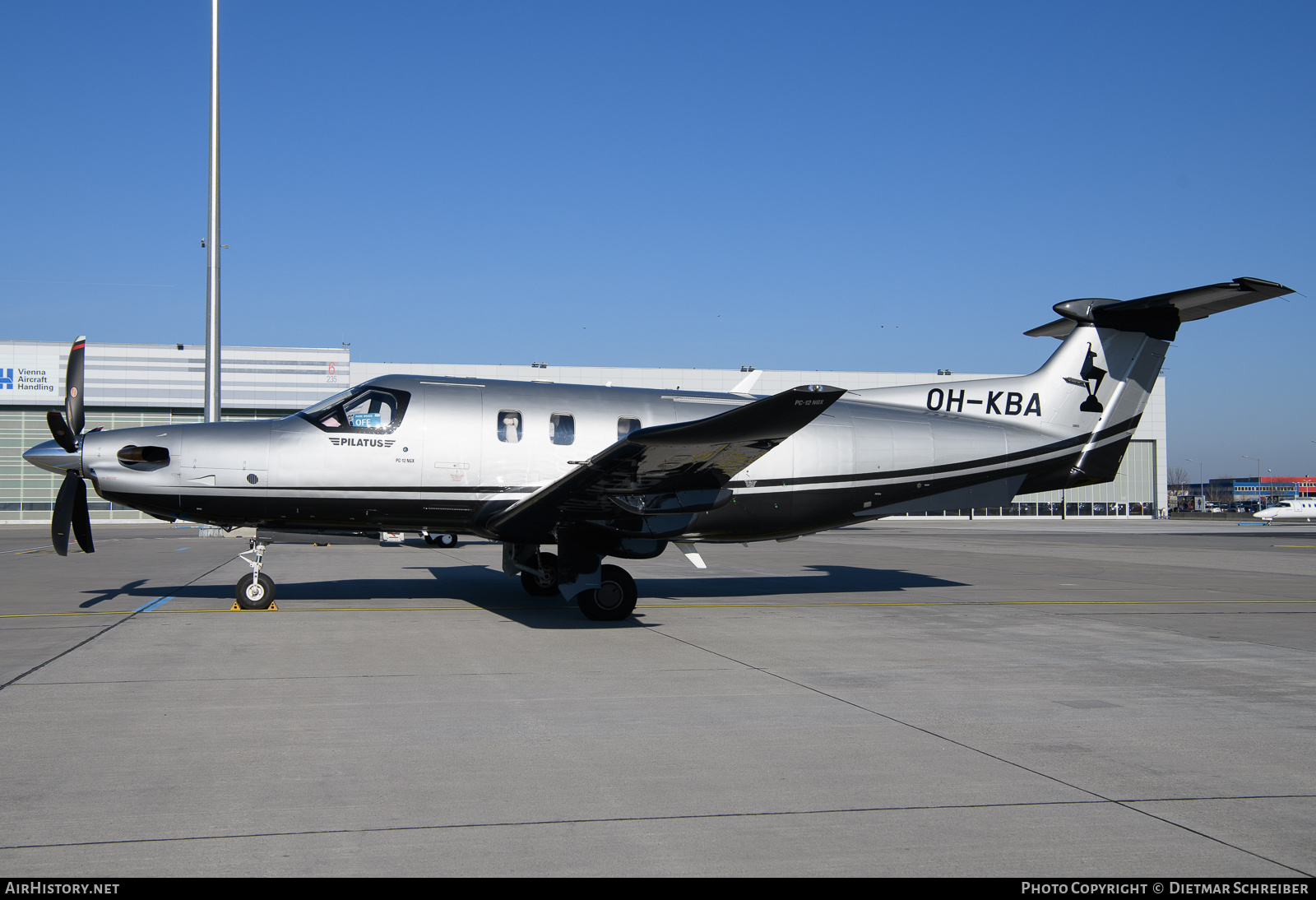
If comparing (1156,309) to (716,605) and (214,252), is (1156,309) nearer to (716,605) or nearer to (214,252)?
(716,605)

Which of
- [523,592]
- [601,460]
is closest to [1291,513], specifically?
[523,592]

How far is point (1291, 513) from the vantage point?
6397 centimetres

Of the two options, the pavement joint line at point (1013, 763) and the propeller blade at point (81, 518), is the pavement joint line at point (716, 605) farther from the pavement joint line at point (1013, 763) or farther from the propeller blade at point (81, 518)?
the pavement joint line at point (1013, 763)

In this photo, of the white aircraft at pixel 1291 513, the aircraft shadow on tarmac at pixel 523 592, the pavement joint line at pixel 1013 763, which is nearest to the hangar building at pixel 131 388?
the white aircraft at pixel 1291 513

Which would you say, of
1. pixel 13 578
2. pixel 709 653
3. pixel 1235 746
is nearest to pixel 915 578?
pixel 709 653

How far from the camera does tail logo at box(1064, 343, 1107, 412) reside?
1478 cm

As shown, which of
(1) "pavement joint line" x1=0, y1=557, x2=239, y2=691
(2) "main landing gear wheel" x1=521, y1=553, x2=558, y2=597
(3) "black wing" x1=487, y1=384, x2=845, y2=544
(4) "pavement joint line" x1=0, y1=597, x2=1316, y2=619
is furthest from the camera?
(2) "main landing gear wheel" x1=521, y1=553, x2=558, y2=597

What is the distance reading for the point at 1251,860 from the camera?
3885 mm

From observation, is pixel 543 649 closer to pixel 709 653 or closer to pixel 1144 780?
pixel 709 653

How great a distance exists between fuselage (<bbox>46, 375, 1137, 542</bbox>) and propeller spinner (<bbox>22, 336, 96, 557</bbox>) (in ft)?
0.66

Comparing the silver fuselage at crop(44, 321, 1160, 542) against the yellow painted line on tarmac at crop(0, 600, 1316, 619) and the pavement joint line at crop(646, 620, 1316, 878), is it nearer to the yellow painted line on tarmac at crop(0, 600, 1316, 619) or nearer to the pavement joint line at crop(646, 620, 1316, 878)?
the yellow painted line on tarmac at crop(0, 600, 1316, 619)

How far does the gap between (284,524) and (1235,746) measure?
1121 cm

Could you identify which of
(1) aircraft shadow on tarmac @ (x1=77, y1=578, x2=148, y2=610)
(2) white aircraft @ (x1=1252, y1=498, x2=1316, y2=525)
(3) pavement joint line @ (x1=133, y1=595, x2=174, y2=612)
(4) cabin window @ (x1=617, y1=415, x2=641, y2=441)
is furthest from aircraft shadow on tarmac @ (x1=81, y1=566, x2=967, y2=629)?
(2) white aircraft @ (x1=1252, y1=498, x2=1316, y2=525)

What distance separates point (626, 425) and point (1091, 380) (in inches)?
309
